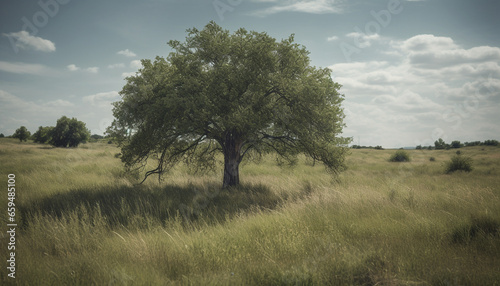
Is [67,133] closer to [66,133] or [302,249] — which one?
[66,133]

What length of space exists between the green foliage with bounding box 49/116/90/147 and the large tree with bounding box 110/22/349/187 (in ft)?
213

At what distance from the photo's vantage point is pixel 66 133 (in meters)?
61.9

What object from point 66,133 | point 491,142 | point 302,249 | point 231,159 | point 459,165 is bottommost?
point 302,249

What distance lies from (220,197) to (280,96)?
551 centimetres

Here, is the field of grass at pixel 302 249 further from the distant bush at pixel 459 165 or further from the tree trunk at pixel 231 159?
the distant bush at pixel 459 165

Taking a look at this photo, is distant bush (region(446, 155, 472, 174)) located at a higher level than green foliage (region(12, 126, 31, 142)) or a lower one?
lower

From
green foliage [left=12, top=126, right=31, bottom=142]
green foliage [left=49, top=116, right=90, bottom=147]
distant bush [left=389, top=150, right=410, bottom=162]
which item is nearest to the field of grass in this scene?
distant bush [left=389, top=150, right=410, bottom=162]

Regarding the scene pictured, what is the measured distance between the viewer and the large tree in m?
10.1

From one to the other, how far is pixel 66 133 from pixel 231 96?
2739 inches

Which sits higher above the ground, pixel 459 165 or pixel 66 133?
pixel 66 133

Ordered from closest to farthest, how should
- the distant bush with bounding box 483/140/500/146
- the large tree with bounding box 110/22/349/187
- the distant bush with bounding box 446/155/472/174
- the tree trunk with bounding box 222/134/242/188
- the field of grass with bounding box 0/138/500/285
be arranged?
the field of grass with bounding box 0/138/500/285
the large tree with bounding box 110/22/349/187
the tree trunk with bounding box 222/134/242/188
the distant bush with bounding box 446/155/472/174
the distant bush with bounding box 483/140/500/146

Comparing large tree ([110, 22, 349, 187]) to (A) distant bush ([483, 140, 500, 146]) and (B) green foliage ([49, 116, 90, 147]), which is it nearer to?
(B) green foliage ([49, 116, 90, 147])

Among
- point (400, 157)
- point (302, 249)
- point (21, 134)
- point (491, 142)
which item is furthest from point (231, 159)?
point (21, 134)

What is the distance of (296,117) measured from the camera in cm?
1058
